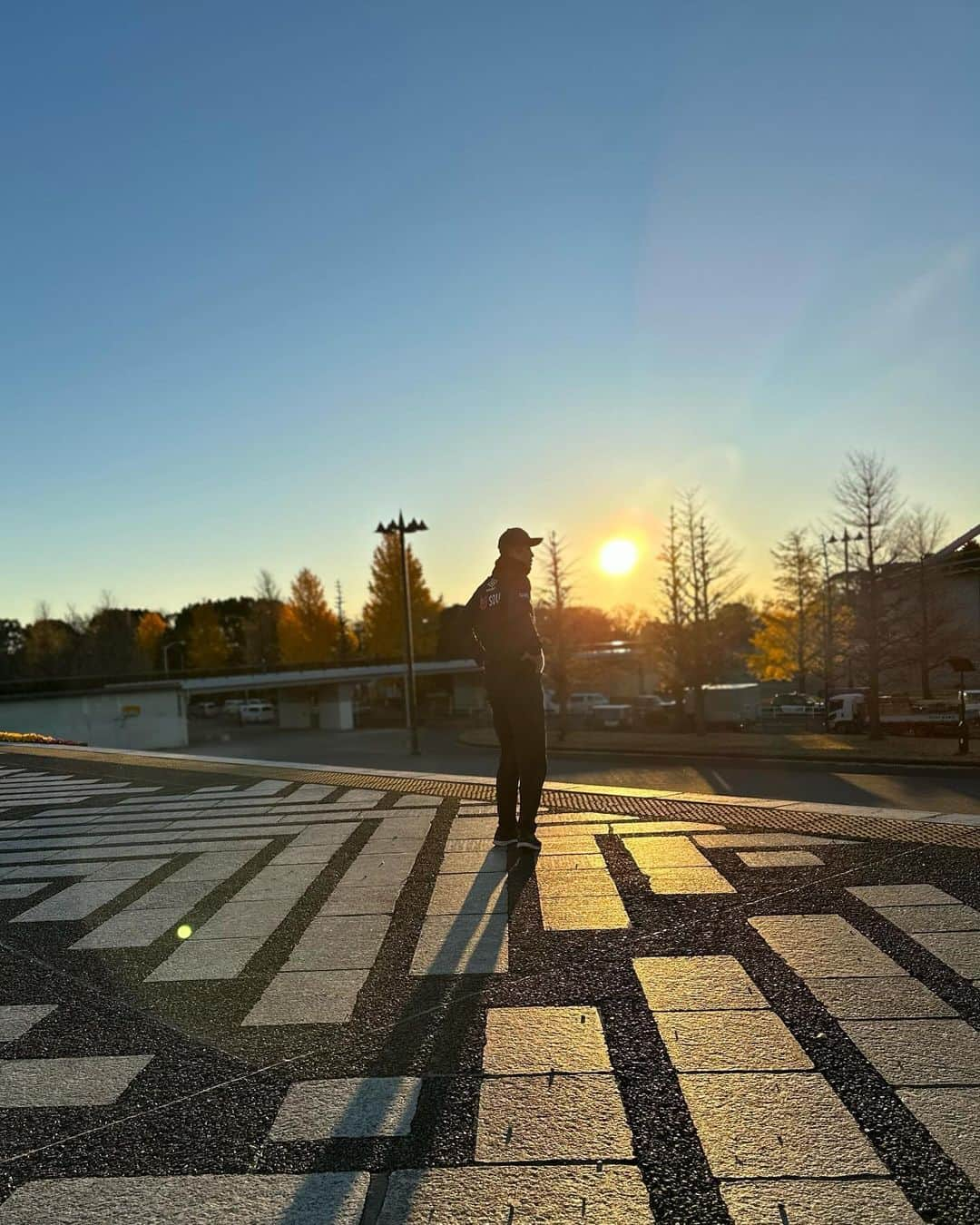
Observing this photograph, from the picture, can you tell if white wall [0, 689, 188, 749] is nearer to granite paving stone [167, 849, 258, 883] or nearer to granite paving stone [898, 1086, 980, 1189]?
granite paving stone [167, 849, 258, 883]

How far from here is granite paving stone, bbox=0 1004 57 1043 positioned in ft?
8.86

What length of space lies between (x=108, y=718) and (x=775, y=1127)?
4746cm

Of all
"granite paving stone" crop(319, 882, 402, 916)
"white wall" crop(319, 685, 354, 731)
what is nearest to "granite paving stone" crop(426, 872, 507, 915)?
"granite paving stone" crop(319, 882, 402, 916)

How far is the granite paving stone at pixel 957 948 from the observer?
113 inches

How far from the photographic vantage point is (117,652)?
2485 inches

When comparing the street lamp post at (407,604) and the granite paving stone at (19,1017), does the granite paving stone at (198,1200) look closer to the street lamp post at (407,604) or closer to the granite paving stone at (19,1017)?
the granite paving stone at (19,1017)

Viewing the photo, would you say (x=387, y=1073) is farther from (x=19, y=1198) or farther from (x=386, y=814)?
(x=386, y=814)

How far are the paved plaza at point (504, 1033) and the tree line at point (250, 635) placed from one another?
1900 inches

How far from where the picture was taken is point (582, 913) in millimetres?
3545

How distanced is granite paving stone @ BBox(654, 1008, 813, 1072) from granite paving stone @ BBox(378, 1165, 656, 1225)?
0.52 m

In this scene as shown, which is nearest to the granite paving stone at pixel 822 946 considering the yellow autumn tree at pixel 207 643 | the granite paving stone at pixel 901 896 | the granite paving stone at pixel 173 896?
the granite paving stone at pixel 901 896

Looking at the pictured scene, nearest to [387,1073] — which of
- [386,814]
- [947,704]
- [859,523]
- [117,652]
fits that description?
[386,814]

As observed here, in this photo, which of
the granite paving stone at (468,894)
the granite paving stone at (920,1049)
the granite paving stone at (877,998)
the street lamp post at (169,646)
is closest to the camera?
the granite paving stone at (920,1049)

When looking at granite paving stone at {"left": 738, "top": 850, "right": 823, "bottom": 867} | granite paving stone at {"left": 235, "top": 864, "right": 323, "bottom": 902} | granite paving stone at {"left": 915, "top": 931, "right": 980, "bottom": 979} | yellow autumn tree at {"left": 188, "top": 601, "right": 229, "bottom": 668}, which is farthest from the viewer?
yellow autumn tree at {"left": 188, "top": 601, "right": 229, "bottom": 668}
